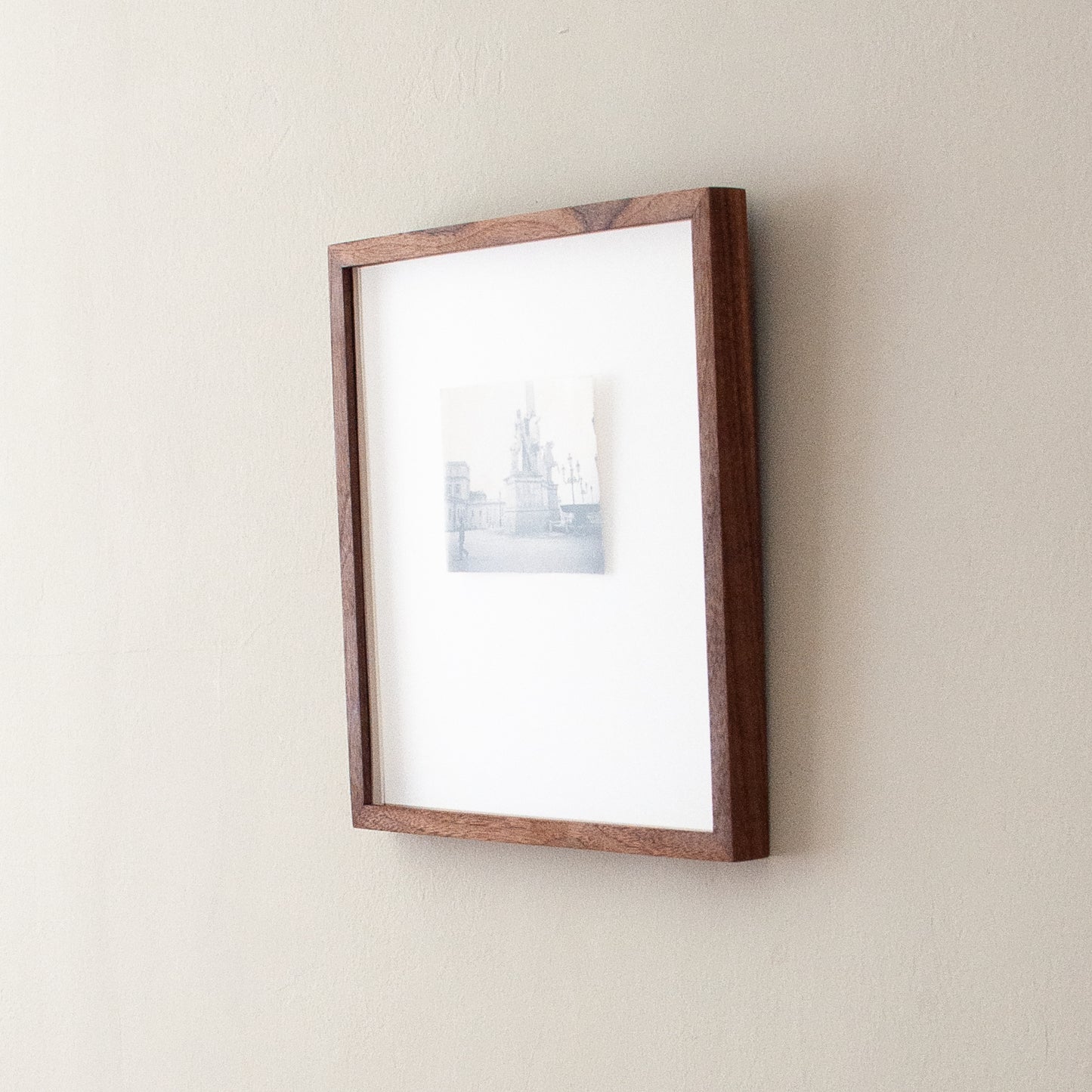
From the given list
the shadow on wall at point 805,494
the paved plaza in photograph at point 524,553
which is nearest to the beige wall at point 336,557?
the shadow on wall at point 805,494

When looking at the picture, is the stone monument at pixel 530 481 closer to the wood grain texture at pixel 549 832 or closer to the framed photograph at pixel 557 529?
→ the framed photograph at pixel 557 529

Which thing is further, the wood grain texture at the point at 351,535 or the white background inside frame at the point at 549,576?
the wood grain texture at the point at 351,535

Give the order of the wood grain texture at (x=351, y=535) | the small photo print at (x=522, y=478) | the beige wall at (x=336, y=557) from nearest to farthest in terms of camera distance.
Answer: the beige wall at (x=336, y=557), the small photo print at (x=522, y=478), the wood grain texture at (x=351, y=535)

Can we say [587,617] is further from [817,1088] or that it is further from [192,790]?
[192,790]

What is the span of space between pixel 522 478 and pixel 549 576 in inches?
2.4

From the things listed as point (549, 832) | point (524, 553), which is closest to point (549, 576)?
point (524, 553)

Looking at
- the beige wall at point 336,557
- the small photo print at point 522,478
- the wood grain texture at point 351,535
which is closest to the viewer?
the beige wall at point 336,557

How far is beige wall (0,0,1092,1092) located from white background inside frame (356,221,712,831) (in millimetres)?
47

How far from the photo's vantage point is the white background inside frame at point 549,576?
82 centimetres

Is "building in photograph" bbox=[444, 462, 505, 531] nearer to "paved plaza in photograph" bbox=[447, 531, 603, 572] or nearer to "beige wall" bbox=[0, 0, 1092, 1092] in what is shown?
"paved plaza in photograph" bbox=[447, 531, 603, 572]

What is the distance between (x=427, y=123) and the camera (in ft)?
3.12

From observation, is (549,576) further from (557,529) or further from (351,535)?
(351,535)

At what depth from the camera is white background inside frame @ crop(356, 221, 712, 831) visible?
82 centimetres

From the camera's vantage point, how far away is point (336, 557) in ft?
3.32
